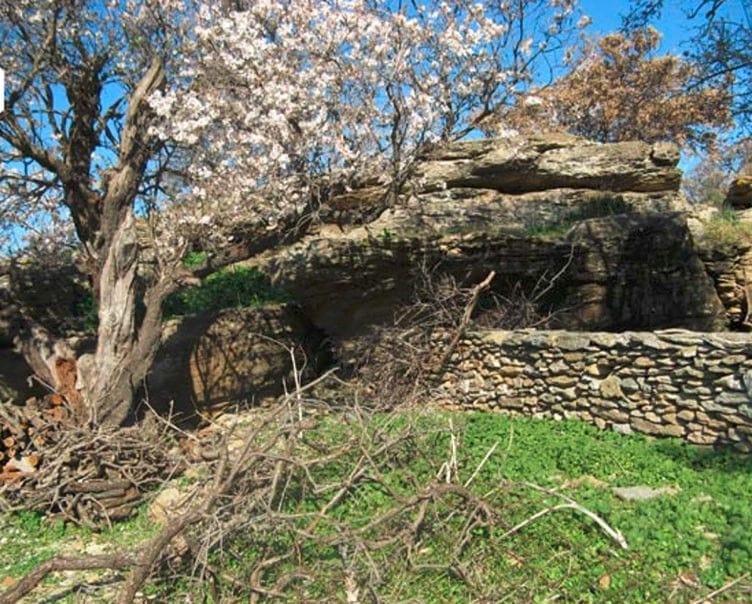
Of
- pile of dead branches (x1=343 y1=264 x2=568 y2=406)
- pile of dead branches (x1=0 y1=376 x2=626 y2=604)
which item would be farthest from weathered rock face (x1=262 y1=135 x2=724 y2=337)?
pile of dead branches (x1=0 y1=376 x2=626 y2=604)

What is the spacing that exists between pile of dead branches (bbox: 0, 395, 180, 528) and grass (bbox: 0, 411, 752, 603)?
0.29 meters

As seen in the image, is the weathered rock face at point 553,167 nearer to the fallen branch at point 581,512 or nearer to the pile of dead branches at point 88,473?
the pile of dead branches at point 88,473

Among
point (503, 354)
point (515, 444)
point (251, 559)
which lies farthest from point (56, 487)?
point (503, 354)

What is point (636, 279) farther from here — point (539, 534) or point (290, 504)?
point (290, 504)

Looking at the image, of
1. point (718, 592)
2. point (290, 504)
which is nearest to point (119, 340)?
point (290, 504)

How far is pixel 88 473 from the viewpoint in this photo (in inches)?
299

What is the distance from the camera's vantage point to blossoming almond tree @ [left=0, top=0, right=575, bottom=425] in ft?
28.7

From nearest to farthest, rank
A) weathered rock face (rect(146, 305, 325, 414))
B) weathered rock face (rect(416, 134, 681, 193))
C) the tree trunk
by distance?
the tree trunk
weathered rock face (rect(146, 305, 325, 414))
weathered rock face (rect(416, 134, 681, 193))

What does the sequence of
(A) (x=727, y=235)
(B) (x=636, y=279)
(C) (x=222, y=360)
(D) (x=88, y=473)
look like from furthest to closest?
(A) (x=727, y=235) → (C) (x=222, y=360) → (B) (x=636, y=279) → (D) (x=88, y=473)

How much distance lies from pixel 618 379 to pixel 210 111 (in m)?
6.61

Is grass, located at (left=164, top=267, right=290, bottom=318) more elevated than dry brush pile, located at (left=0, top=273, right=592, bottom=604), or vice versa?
grass, located at (left=164, top=267, right=290, bottom=318)

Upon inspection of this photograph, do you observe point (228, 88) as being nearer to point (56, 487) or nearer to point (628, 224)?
point (56, 487)

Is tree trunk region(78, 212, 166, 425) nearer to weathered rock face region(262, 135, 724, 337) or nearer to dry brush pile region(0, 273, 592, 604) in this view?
dry brush pile region(0, 273, 592, 604)

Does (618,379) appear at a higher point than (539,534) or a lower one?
higher
